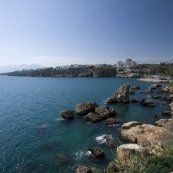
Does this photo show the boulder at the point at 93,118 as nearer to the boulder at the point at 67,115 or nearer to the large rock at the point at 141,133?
the boulder at the point at 67,115

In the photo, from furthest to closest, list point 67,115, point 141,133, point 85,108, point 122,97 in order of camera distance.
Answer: point 122,97 → point 85,108 → point 67,115 → point 141,133

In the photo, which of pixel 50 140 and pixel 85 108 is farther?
pixel 85 108

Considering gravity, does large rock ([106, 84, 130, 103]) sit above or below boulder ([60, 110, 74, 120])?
above

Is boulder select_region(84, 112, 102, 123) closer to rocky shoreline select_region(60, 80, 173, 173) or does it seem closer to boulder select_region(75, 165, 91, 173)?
rocky shoreline select_region(60, 80, 173, 173)

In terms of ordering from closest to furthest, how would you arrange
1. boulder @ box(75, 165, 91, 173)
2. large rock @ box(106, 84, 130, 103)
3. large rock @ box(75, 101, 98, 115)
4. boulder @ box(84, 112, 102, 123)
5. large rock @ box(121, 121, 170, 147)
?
1. boulder @ box(75, 165, 91, 173)
2. large rock @ box(121, 121, 170, 147)
3. boulder @ box(84, 112, 102, 123)
4. large rock @ box(75, 101, 98, 115)
5. large rock @ box(106, 84, 130, 103)

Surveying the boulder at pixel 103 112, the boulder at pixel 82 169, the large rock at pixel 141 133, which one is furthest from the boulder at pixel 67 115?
the boulder at pixel 82 169

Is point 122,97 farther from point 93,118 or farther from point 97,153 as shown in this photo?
point 97,153

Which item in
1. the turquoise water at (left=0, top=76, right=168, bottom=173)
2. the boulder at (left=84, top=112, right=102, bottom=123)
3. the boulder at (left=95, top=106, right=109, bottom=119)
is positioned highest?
the boulder at (left=95, top=106, right=109, bottom=119)

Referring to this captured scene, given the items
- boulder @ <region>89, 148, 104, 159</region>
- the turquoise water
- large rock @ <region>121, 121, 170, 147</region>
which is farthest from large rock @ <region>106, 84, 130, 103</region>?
boulder @ <region>89, 148, 104, 159</region>

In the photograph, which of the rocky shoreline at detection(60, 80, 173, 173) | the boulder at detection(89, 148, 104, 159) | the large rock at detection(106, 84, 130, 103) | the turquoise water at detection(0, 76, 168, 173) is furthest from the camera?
the large rock at detection(106, 84, 130, 103)

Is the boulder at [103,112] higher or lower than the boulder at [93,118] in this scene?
higher

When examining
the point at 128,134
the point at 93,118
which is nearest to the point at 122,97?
the point at 93,118

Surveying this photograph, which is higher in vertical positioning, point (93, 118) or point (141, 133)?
point (141, 133)

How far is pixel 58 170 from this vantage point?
56.7ft
